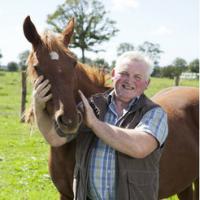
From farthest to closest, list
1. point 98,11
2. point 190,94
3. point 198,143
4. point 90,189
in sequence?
point 98,11 < point 190,94 < point 198,143 < point 90,189

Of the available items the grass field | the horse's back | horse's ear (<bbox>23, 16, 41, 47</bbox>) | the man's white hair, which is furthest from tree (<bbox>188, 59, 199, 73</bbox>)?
horse's ear (<bbox>23, 16, 41, 47</bbox>)

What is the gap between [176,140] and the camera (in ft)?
13.8

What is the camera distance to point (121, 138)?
2.75m

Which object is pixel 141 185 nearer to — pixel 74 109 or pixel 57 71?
pixel 74 109

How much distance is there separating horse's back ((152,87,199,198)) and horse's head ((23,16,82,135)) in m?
1.46

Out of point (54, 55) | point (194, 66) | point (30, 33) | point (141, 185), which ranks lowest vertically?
point (194, 66)

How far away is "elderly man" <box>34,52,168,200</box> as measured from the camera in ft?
9.16

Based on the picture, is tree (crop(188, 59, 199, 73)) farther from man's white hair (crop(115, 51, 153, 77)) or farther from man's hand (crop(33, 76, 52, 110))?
man's hand (crop(33, 76, 52, 110))

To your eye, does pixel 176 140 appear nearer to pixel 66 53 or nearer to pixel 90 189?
pixel 90 189

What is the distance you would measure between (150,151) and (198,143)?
1.85 metres

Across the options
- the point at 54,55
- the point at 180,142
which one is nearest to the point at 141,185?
the point at 54,55

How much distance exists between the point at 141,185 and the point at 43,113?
0.85 metres

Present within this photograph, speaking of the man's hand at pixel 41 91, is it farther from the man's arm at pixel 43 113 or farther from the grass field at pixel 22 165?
the grass field at pixel 22 165

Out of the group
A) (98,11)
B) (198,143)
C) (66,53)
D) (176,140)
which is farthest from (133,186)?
(98,11)
